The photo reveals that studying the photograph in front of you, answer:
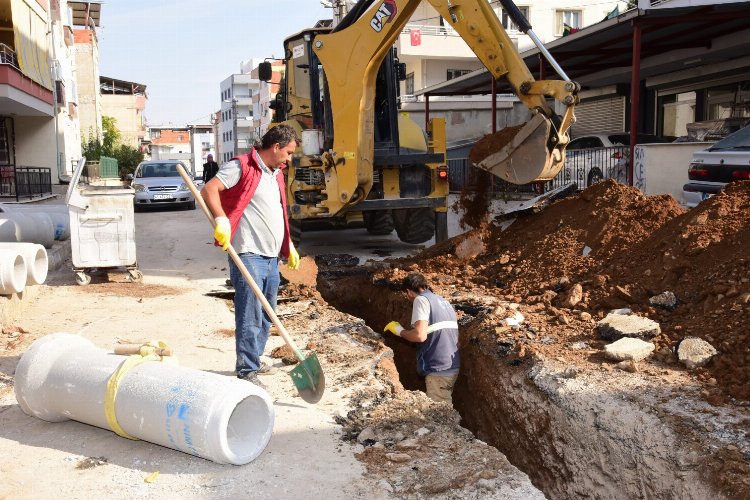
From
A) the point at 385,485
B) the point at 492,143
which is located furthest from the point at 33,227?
the point at 385,485

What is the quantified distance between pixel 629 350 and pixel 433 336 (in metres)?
1.46

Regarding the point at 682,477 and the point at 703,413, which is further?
the point at 703,413

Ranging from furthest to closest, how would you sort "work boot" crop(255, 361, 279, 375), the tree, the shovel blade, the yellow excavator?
the tree
the yellow excavator
"work boot" crop(255, 361, 279, 375)
the shovel blade

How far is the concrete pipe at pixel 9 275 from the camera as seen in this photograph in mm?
6336

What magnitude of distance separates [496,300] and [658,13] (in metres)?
6.91

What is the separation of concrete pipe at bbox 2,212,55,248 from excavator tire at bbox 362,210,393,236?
4.99m

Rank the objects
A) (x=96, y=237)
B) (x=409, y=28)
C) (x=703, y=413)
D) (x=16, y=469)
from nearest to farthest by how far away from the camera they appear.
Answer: (x=16, y=469) < (x=703, y=413) < (x=96, y=237) < (x=409, y=28)

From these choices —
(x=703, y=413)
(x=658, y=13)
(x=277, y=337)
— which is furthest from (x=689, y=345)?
(x=658, y=13)

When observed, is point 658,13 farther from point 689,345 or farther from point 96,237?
point 96,237

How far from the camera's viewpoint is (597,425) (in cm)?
435

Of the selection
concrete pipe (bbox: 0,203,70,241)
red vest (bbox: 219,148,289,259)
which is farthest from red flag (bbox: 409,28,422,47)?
red vest (bbox: 219,148,289,259)

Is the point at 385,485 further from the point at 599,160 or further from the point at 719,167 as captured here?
the point at 599,160

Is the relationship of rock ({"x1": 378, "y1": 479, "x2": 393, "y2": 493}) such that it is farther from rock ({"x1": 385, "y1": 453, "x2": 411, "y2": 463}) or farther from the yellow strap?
the yellow strap

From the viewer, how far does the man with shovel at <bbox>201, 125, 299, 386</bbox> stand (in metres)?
4.90
